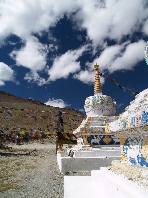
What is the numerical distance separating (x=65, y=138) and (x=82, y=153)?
5499 millimetres

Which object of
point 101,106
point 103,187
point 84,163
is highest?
point 101,106

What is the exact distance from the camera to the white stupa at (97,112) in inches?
431

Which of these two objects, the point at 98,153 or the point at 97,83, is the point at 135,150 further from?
the point at 97,83

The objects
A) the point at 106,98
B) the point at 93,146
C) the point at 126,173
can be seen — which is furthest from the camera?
the point at 106,98

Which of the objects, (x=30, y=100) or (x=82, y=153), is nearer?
(x=82, y=153)

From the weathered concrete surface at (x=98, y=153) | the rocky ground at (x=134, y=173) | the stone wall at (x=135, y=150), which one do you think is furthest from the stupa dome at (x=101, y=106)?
the rocky ground at (x=134, y=173)

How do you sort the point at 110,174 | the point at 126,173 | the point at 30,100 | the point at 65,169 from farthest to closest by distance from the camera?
the point at 30,100, the point at 65,169, the point at 110,174, the point at 126,173

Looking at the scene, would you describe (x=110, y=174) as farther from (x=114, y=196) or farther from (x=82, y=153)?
(x=82, y=153)

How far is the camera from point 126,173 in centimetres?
392

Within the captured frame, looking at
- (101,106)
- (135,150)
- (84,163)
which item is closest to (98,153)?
(84,163)

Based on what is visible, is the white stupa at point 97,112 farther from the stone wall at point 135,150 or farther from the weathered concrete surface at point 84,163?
the stone wall at point 135,150

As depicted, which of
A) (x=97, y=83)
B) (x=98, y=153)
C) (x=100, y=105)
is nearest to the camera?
(x=98, y=153)

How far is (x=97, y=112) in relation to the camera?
12367mm

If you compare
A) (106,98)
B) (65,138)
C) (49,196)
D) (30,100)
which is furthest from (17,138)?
(30,100)
